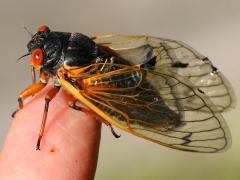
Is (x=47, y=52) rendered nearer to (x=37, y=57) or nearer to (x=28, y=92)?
(x=37, y=57)

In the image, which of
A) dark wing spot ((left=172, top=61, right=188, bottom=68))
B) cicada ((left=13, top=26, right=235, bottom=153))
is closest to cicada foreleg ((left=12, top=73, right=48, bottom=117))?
cicada ((left=13, top=26, right=235, bottom=153))

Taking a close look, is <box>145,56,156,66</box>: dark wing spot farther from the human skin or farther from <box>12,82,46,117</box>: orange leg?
<box>12,82,46,117</box>: orange leg

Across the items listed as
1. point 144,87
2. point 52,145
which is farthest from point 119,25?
point 52,145

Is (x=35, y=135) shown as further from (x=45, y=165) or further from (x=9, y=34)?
(x=9, y=34)

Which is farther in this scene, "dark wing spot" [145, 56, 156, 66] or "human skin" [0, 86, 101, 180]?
"dark wing spot" [145, 56, 156, 66]

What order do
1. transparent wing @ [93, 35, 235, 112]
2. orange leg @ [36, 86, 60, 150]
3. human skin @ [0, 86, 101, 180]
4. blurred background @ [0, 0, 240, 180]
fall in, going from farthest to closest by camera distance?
blurred background @ [0, 0, 240, 180]
transparent wing @ [93, 35, 235, 112]
orange leg @ [36, 86, 60, 150]
human skin @ [0, 86, 101, 180]

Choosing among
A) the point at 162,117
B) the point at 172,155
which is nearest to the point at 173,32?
the point at 172,155

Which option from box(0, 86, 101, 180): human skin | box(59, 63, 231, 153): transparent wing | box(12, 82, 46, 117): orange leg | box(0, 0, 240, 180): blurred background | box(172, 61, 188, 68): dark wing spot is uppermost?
box(172, 61, 188, 68): dark wing spot
